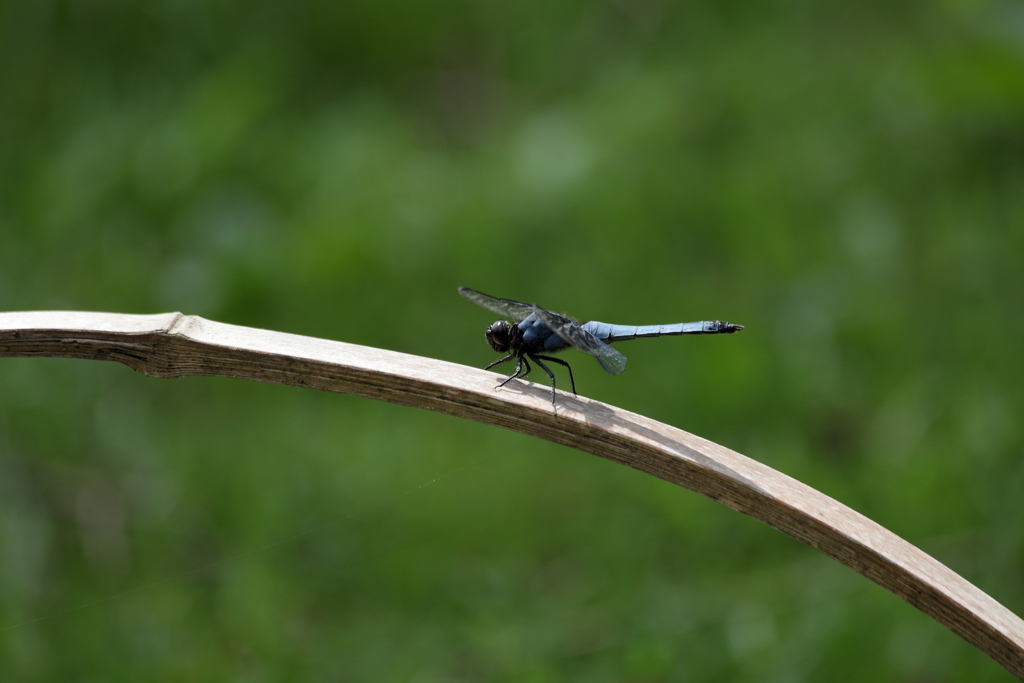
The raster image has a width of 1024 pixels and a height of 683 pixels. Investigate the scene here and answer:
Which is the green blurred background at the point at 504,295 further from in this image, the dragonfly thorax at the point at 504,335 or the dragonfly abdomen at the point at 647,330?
the dragonfly thorax at the point at 504,335

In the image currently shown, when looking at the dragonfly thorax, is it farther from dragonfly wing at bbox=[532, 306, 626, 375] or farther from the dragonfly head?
dragonfly wing at bbox=[532, 306, 626, 375]

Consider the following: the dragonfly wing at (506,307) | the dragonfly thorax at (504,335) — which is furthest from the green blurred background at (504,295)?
the dragonfly wing at (506,307)

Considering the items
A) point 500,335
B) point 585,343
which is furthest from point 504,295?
point 585,343

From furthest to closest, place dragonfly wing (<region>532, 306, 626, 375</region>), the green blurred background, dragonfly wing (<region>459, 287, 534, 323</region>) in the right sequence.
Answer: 1. the green blurred background
2. dragonfly wing (<region>459, 287, 534, 323</region>)
3. dragonfly wing (<region>532, 306, 626, 375</region>)

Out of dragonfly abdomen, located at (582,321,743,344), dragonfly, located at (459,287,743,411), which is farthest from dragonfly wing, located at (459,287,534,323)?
dragonfly abdomen, located at (582,321,743,344)

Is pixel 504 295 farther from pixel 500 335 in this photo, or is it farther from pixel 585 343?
pixel 585 343

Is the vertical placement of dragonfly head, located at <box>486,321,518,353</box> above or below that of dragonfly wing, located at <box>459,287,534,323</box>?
below
